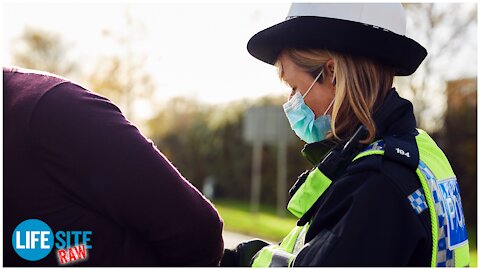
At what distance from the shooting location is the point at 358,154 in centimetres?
193

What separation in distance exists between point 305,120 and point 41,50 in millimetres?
32134

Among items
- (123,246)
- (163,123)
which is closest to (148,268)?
(123,246)

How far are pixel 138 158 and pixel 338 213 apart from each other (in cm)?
60

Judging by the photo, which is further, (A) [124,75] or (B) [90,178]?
(A) [124,75]

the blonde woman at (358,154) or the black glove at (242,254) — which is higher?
the blonde woman at (358,154)

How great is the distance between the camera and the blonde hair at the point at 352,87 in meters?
2.07

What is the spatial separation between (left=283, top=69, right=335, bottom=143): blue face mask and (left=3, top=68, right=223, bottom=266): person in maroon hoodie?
0.66 meters

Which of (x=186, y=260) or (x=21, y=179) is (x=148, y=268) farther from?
(x=21, y=179)

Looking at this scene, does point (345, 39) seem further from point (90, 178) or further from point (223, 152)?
point (223, 152)

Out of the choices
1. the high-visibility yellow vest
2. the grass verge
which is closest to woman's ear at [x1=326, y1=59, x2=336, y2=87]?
the high-visibility yellow vest

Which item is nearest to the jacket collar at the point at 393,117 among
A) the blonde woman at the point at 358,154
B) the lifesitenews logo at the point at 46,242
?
the blonde woman at the point at 358,154

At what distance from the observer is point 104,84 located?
2727 cm

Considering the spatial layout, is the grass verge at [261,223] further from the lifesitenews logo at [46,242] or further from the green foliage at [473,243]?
the lifesitenews logo at [46,242]

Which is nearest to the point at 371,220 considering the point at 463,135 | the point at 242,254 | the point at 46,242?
the point at 242,254
